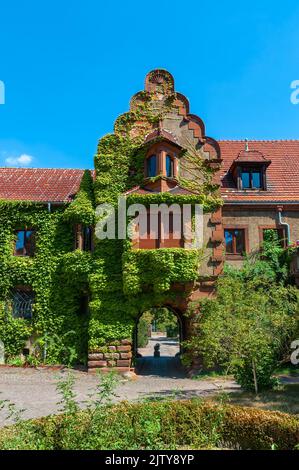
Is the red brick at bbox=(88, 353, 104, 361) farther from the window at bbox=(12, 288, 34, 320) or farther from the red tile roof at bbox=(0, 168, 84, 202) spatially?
the red tile roof at bbox=(0, 168, 84, 202)

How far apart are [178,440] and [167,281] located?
31.3 feet

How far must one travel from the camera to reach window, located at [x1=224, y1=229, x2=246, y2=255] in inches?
893

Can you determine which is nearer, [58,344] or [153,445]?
[153,445]

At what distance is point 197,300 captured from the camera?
19.9 m

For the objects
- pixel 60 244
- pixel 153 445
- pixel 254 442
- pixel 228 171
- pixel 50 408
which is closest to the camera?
pixel 153 445

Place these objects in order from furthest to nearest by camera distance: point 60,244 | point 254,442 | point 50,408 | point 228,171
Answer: point 228,171, point 60,244, point 50,408, point 254,442

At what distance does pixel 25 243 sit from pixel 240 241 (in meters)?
12.8

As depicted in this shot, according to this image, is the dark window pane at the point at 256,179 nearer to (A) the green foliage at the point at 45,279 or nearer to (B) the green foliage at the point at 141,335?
(A) the green foliage at the point at 45,279

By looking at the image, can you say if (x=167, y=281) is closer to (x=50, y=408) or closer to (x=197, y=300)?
(x=197, y=300)

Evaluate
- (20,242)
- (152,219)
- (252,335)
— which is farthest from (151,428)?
(20,242)

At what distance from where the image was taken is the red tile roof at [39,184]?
76.7ft

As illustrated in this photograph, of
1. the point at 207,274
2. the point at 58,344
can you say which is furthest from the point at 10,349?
the point at 207,274

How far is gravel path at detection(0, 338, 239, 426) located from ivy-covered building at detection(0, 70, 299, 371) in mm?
1698

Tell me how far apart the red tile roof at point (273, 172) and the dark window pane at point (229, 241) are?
1.98 m
